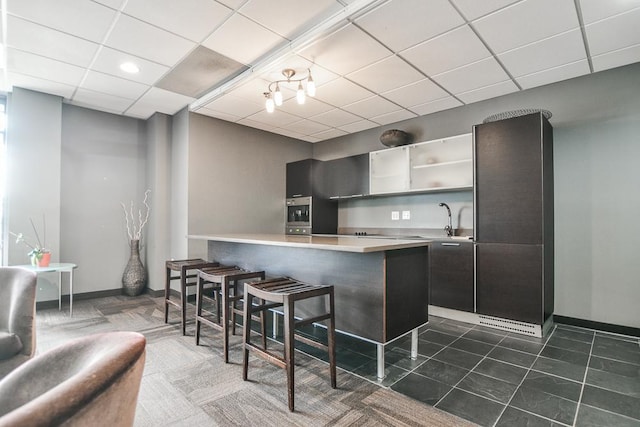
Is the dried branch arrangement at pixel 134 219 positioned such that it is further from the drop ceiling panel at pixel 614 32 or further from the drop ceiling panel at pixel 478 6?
the drop ceiling panel at pixel 614 32

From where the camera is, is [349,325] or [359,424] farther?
[349,325]

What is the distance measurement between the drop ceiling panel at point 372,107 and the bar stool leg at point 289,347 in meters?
3.02

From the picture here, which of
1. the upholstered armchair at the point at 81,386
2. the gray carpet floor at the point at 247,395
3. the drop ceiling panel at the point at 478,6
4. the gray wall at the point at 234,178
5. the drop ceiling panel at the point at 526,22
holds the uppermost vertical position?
the drop ceiling panel at the point at 478,6

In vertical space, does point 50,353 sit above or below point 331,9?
below

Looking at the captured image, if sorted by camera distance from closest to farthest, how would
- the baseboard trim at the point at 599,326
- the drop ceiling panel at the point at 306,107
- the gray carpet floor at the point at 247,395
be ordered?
the gray carpet floor at the point at 247,395 → the baseboard trim at the point at 599,326 → the drop ceiling panel at the point at 306,107

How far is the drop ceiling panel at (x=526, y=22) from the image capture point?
235cm

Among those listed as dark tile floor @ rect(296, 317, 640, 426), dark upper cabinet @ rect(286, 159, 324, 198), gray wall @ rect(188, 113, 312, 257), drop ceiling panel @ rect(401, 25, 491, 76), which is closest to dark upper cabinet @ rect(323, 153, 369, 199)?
dark upper cabinet @ rect(286, 159, 324, 198)

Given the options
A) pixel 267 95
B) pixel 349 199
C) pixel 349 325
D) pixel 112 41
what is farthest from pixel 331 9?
pixel 349 199

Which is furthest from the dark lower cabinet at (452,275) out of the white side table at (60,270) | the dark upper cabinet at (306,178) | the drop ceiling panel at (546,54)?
the white side table at (60,270)

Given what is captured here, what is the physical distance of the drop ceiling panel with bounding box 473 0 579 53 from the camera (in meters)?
2.35

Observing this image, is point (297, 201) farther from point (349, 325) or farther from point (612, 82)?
point (612, 82)

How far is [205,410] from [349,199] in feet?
13.4

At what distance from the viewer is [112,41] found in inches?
114

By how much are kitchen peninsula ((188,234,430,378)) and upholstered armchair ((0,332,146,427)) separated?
4.58ft
